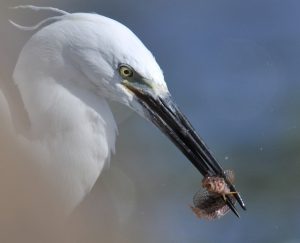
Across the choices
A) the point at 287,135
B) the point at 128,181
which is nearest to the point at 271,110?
the point at 287,135

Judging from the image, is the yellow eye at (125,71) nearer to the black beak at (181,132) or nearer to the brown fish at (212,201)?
the black beak at (181,132)

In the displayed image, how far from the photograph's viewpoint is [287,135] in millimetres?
2791

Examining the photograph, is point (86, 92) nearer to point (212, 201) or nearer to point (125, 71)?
point (125, 71)

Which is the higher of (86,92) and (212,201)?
(86,92)

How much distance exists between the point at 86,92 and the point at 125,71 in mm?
86

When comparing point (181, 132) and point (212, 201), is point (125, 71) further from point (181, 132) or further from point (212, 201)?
point (212, 201)

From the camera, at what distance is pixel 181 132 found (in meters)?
1.28

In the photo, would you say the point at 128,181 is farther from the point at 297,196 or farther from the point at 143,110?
the point at 143,110

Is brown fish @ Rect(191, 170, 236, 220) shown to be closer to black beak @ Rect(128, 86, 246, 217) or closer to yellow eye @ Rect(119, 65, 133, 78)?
black beak @ Rect(128, 86, 246, 217)

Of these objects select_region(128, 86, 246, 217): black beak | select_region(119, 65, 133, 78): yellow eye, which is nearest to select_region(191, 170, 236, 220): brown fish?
select_region(128, 86, 246, 217): black beak

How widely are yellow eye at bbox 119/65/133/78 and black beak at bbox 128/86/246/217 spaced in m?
0.02

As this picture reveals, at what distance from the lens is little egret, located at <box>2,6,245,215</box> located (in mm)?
1234

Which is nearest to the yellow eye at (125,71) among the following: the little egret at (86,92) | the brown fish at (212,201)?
the little egret at (86,92)

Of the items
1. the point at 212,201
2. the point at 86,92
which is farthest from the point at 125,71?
the point at 212,201
